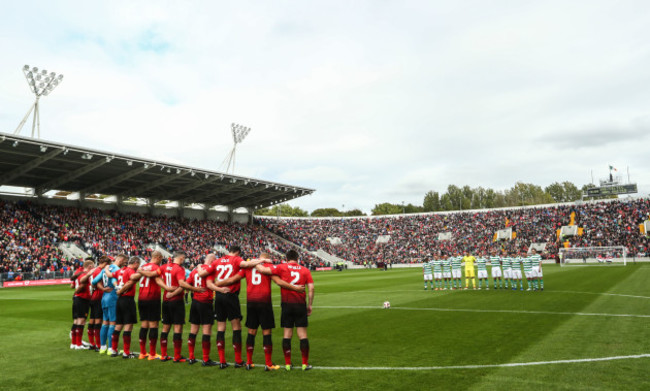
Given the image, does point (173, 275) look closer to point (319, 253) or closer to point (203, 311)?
point (203, 311)

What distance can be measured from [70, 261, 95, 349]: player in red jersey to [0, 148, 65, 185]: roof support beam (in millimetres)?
27780

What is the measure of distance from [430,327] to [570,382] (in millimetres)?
4843

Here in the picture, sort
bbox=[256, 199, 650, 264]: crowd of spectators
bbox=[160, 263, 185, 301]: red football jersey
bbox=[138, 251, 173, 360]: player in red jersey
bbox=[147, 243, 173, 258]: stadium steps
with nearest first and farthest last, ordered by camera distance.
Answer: bbox=[160, 263, 185, 301]: red football jersey
bbox=[138, 251, 173, 360]: player in red jersey
bbox=[147, 243, 173, 258]: stadium steps
bbox=[256, 199, 650, 264]: crowd of spectators

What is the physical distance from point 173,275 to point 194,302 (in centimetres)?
68

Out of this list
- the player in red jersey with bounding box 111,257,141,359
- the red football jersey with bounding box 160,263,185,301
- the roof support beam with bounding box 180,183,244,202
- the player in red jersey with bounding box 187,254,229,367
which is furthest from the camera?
the roof support beam with bounding box 180,183,244,202

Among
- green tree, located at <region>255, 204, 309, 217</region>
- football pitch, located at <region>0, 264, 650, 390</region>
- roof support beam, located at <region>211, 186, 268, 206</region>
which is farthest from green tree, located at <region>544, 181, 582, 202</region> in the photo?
football pitch, located at <region>0, 264, 650, 390</region>

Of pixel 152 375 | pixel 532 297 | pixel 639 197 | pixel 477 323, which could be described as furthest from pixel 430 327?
pixel 639 197

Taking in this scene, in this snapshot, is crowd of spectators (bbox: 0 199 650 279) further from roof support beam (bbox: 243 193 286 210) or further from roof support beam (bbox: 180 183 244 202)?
roof support beam (bbox: 243 193 286 210)

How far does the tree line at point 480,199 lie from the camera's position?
361 ft

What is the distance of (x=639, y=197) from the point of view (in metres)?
55.0

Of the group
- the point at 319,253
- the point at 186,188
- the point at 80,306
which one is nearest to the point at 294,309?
the point at 80,306

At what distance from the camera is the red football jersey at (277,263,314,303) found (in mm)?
7320

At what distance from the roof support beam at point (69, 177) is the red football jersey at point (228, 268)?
32.4 m

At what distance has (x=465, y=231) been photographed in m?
64.4
